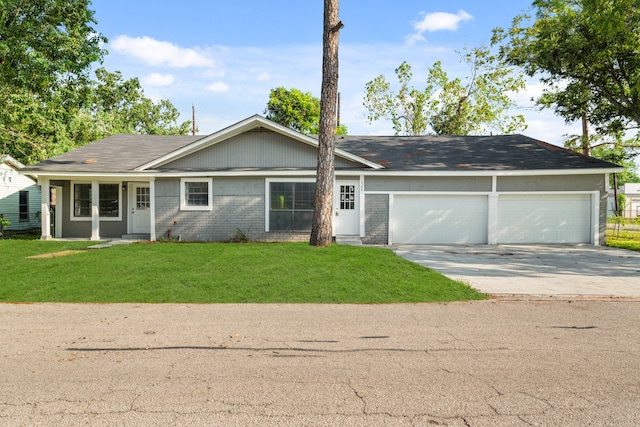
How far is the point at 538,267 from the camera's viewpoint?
10750 millimetres

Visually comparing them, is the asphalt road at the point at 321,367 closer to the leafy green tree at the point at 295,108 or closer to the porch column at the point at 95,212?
the porch column at the point at 95,212

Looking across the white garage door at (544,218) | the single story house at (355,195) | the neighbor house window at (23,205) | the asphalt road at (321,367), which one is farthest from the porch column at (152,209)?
the white garage door at (544,218)

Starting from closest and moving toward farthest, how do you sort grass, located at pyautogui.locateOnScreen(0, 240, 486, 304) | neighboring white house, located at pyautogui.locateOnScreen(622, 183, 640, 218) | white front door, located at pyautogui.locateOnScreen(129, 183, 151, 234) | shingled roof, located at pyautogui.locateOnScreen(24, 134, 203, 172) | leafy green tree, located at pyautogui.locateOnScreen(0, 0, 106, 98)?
1. grass, located at pyautogui.locateOnScreen(0, 240, 486, 304)
2. leafy green tree, located at pyautogui.locateOnScreen(0, 0, 106, 98)
3. shingled roof, located at pyautogui.locateOnScreen(24, 134, 203, 172)
4. white front door, located at pyautogui.locateOnScreen(129, 183, 151, 234)
5. neighboring white house, located at pyautogui.locateOnScreen(622, 183, 640, 218)

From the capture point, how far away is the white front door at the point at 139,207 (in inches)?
674

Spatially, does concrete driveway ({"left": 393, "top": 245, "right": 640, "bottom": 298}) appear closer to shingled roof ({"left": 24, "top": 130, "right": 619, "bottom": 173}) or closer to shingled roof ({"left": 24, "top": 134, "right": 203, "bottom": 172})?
shingled roof ({"left": 24, "top": 130, "right": 619, "bottom": 173})

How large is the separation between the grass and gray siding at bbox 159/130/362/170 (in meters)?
5.13

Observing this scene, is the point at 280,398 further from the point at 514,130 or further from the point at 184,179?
the point at 514,130

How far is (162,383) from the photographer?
148 inches

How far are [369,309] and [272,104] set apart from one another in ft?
124

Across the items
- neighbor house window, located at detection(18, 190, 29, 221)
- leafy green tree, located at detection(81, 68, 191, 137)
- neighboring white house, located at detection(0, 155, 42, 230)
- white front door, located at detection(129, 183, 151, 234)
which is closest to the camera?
white front door, located at detection(129, 183, 151, 234)

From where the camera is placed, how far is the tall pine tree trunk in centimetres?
1208

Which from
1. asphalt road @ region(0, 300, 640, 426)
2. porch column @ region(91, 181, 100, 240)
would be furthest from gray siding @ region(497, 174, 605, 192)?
porch column @ region(91, 181, 100, 240)

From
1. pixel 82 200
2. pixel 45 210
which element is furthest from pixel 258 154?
pixel 45 210

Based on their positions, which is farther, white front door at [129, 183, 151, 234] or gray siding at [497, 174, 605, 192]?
white front door at [129, 183, 151, 234]
